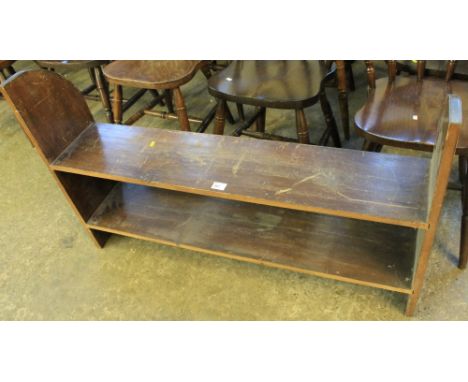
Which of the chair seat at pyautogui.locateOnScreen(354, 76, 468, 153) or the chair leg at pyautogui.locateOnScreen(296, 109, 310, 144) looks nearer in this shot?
the chair seat at pyautogui.locateOnScreen(354, 76, 468, 153)

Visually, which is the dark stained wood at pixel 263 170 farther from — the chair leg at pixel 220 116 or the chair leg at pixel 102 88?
the chair leg at pixel 102 88

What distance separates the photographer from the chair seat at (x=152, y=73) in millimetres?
1523

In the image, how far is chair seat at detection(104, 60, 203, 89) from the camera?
5.00ft

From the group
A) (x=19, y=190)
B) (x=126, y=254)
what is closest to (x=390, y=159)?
(x=126, y=254)

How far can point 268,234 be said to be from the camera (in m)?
1.27

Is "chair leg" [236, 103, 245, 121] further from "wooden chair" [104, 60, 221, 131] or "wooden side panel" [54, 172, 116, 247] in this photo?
"wooden side panel" [54, 172, 116, 247]

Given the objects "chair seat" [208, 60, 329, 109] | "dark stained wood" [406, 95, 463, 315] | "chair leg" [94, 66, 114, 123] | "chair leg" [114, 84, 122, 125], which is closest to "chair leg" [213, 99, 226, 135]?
"chair seat" [208, 60, 329, 109]

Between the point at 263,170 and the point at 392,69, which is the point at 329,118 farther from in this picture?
the point at 263,170

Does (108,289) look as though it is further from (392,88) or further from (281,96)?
(392,88)

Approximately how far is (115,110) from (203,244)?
0.89 meters

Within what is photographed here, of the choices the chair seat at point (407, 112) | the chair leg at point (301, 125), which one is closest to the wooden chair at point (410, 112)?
the chair seat at point (407, 112)

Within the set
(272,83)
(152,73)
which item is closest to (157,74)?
(152,73)

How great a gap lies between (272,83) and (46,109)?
0.81 metres

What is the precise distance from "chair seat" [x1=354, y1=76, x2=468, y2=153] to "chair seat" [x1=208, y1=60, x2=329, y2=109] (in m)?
0.22
